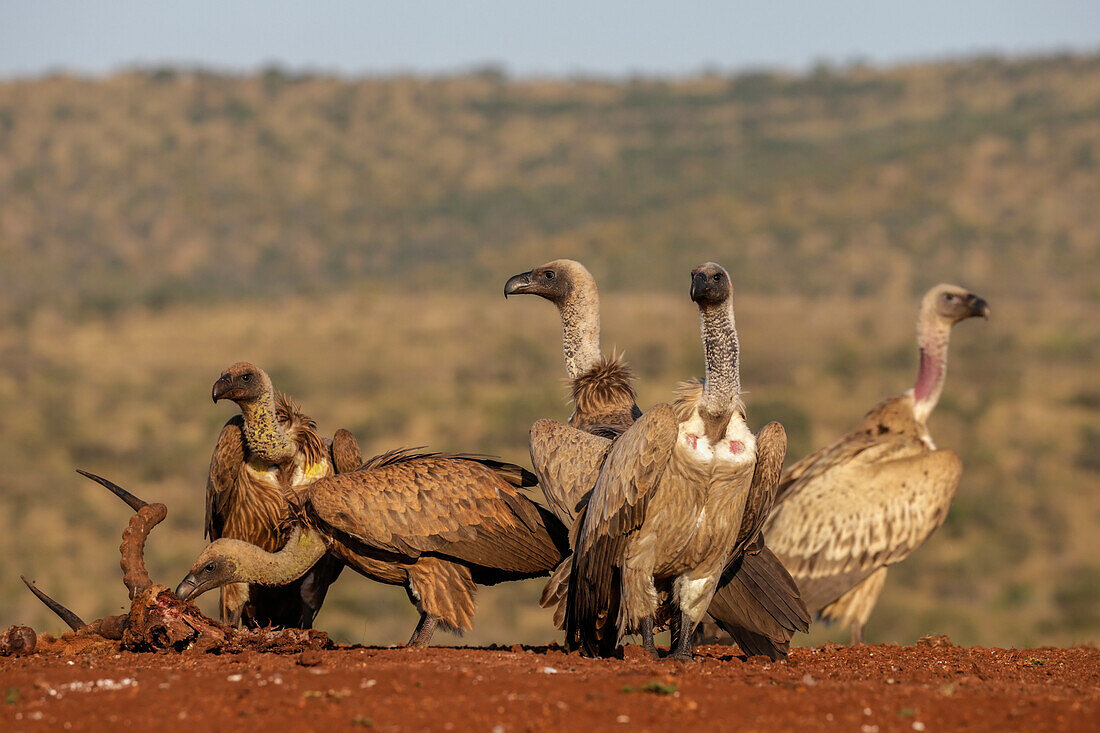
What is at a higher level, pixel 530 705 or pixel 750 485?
pixel 750 485

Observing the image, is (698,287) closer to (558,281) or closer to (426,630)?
(426,630)

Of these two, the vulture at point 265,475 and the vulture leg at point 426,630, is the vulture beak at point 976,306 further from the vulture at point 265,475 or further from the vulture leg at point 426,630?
the vulture leg at point 426,630

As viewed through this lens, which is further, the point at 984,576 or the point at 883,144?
the point at 883,144

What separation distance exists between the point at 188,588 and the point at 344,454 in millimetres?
1534

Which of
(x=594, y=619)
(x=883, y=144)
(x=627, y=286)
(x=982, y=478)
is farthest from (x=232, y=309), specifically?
(x=883, y=144)

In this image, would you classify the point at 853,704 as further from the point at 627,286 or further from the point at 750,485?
the point at 627,286

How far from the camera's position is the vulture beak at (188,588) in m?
7.70

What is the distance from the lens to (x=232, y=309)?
37969mm

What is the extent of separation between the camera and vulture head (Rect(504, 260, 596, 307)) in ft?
31.5

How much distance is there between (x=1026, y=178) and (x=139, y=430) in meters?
42.0

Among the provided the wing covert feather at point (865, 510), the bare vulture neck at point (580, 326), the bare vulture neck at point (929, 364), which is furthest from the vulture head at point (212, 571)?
the bare vulture neck at point (929, 364)

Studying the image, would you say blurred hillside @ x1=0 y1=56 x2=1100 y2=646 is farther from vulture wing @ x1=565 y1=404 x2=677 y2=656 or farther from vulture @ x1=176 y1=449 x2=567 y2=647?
vulture wing @ x1=565 y1=404 x2=677 y2=656

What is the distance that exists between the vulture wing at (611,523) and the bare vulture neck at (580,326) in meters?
2.15

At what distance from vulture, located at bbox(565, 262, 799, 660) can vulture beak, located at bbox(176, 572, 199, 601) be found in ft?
6.97
